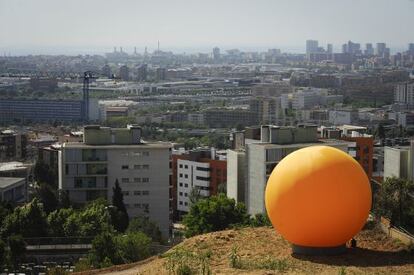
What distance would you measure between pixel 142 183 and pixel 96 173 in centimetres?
116

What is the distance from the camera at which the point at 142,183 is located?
2241 cm

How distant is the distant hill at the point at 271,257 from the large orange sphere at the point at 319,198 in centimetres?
33

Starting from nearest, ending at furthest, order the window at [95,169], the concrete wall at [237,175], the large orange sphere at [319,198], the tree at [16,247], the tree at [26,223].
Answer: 1. the large orange sphere at [319,198]
2. the tree at [16,247]
3. the tree at [26,223]
4. the concrete wall at [237,175]
5. the window at [95,169]

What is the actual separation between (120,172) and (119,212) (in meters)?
3.04

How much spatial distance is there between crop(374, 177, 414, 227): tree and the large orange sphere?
2.07 m

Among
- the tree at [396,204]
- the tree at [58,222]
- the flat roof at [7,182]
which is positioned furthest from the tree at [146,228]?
the tree at [396,204]

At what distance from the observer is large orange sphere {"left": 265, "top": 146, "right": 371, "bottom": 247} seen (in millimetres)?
10438

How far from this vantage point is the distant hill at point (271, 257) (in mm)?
10328

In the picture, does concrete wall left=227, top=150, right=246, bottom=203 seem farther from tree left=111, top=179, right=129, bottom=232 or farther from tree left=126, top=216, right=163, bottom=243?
tree left=126, top=216, right=163, bottom=243

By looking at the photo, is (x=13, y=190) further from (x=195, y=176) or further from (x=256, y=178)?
(x=195, y=176)

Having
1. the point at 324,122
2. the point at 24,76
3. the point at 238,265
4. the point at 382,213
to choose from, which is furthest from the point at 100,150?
the point at 24,76

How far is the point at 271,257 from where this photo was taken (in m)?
11.0

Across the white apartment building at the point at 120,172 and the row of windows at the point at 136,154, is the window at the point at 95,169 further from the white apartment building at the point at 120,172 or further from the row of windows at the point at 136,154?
the row of windows at the point at 136,154

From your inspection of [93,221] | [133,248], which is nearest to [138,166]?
[93,221]
